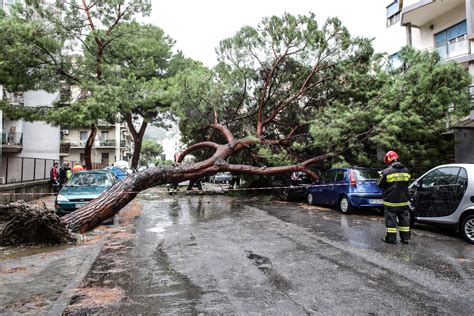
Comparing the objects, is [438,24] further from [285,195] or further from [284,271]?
[284,271]

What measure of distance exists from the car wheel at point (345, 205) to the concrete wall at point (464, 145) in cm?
563

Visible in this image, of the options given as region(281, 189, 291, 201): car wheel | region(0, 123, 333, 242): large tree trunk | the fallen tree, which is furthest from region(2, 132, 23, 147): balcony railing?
region(281, 189, 291, 201): car wheel

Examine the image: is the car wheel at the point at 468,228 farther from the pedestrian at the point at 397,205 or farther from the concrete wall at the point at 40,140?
the concrete wall at the point at 40,140

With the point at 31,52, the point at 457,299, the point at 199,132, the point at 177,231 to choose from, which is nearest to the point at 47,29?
the point at 31,52

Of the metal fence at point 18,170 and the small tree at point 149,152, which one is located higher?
the small tree at point 149,152

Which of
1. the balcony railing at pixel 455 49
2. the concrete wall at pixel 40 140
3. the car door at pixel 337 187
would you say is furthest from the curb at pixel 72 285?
the concrete wall at pixel 40 140

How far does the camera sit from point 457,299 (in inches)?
166

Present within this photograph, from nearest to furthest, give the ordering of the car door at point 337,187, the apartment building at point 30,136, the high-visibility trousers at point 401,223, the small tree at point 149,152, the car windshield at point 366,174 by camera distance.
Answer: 1. the high-visibility trousers at point 401,223
2. the car windshield at point 366,174
3. the car door at point 337,187
4. the apartment building at point 30,136
5. the small tree at point 149,152

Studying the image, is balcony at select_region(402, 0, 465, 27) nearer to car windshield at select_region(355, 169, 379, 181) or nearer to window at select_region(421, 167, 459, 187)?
car windshield at select_region(355, 169, 379, 181)

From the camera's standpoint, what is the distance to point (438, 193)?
324 inches

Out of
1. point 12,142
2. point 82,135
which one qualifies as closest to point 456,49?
point 12,142

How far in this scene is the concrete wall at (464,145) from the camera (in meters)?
14.1

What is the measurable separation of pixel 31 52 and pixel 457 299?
54.7ft

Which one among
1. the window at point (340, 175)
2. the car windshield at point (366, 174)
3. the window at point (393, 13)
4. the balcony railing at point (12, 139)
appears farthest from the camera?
the balcony railing at point (12, 139)
